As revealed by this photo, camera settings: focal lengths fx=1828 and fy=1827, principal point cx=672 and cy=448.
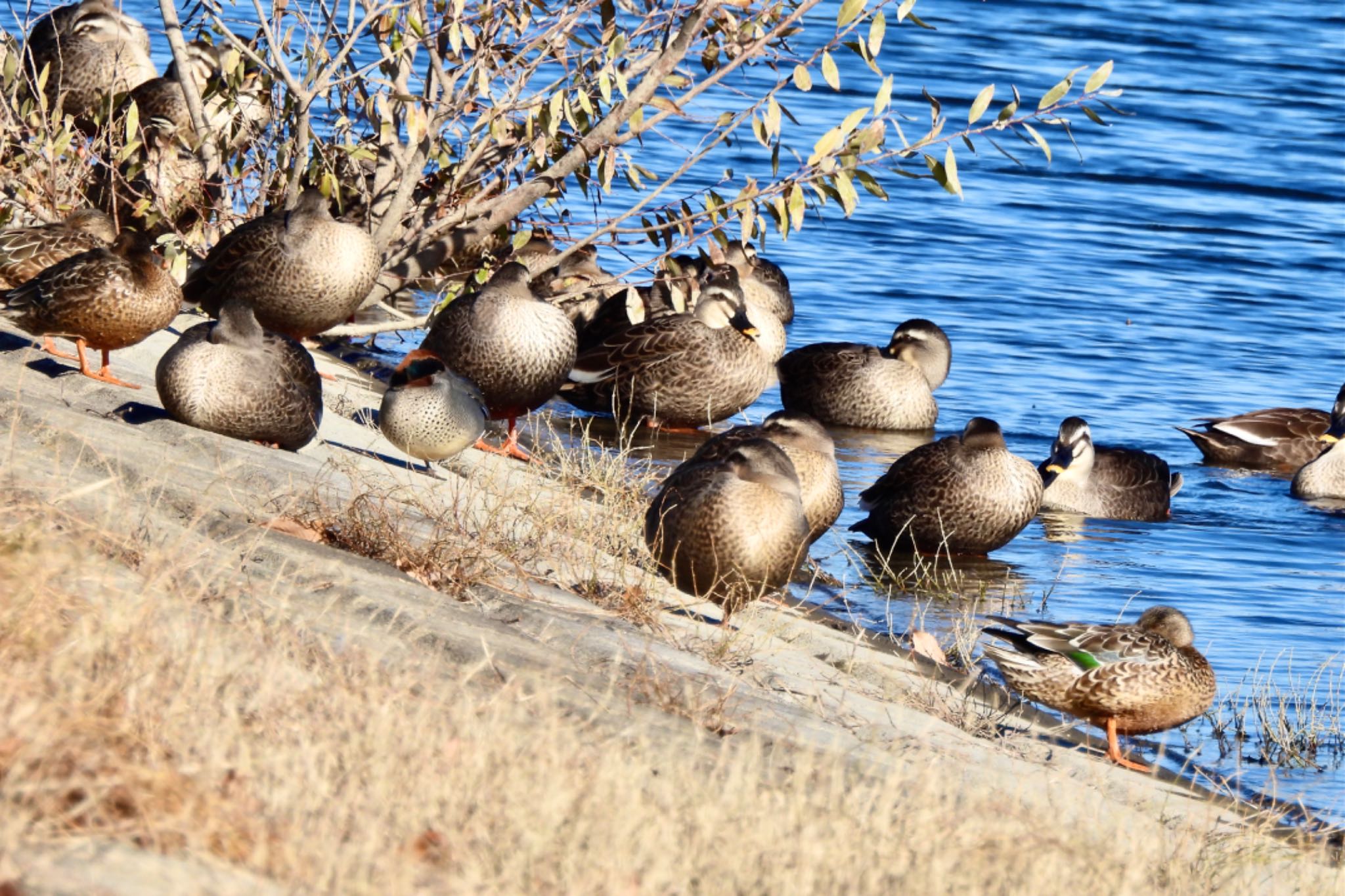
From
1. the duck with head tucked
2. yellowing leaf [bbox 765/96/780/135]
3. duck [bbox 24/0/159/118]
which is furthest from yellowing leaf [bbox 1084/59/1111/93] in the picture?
duck [bbox 24/0/159/118]

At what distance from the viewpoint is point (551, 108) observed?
35.0 feet

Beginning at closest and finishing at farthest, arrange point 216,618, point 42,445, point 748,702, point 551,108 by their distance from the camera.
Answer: point 216,618 → point 748,702 → point 42,445 → point 551,108

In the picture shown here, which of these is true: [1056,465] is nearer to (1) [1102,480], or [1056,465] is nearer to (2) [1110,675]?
(1) [1102,480]

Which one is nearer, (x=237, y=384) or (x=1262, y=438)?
(x=237, y=384)

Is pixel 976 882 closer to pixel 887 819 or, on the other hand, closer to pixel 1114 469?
pixel 887 819

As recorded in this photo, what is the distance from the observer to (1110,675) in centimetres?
764

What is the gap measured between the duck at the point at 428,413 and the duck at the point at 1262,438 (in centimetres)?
642

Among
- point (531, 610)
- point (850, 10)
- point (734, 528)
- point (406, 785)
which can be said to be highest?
point (850, 10)

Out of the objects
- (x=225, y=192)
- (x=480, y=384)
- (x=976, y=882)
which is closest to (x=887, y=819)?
(x=976, y=882)

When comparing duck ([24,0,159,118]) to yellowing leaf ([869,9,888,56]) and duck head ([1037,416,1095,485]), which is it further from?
duck head ([1037,416,1095,485])

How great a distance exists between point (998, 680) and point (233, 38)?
5.82m

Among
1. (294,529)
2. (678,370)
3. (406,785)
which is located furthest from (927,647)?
(678,370)

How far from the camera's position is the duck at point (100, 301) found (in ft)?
31.5

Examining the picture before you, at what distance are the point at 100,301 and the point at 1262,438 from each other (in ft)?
27.7
